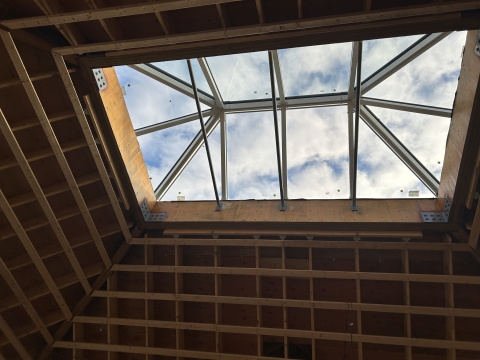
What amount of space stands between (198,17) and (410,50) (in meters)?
3.56

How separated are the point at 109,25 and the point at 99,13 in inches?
15.9

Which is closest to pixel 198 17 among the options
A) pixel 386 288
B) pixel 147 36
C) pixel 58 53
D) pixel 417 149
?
pixel 147 36

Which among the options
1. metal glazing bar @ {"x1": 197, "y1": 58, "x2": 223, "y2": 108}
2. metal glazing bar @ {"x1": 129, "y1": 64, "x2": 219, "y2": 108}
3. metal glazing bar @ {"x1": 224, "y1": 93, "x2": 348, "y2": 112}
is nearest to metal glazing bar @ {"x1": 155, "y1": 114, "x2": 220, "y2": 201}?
metal glazing bar @ {"x1": 197, "y1": 58, "x2": 223, "y2": 108}

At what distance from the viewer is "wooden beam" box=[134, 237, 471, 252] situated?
6.57 meters

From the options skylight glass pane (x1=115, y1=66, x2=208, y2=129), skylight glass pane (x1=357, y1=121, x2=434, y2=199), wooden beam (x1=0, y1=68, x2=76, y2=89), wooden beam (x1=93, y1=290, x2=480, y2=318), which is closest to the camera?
wooden beam (x1=0, y1=68, x2=76, y2=89)

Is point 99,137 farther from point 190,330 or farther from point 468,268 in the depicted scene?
point 468,268

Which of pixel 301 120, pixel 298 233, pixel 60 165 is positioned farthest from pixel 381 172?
pixel 60 165

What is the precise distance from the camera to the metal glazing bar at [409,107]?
6.21m

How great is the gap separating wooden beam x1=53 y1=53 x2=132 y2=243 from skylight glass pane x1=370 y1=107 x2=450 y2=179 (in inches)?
206

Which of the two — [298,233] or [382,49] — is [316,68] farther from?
[298,233]

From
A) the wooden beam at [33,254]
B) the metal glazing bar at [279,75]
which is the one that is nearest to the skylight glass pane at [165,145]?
the metal glazing bar at [279,75]

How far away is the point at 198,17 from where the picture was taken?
16.5 ft

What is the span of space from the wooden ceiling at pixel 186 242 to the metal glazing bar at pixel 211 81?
1245 millimetres

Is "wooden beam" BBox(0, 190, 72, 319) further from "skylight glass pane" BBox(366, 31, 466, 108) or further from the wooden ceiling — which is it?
"skylight glass pane" BBox(366, 31, 466, 108)
